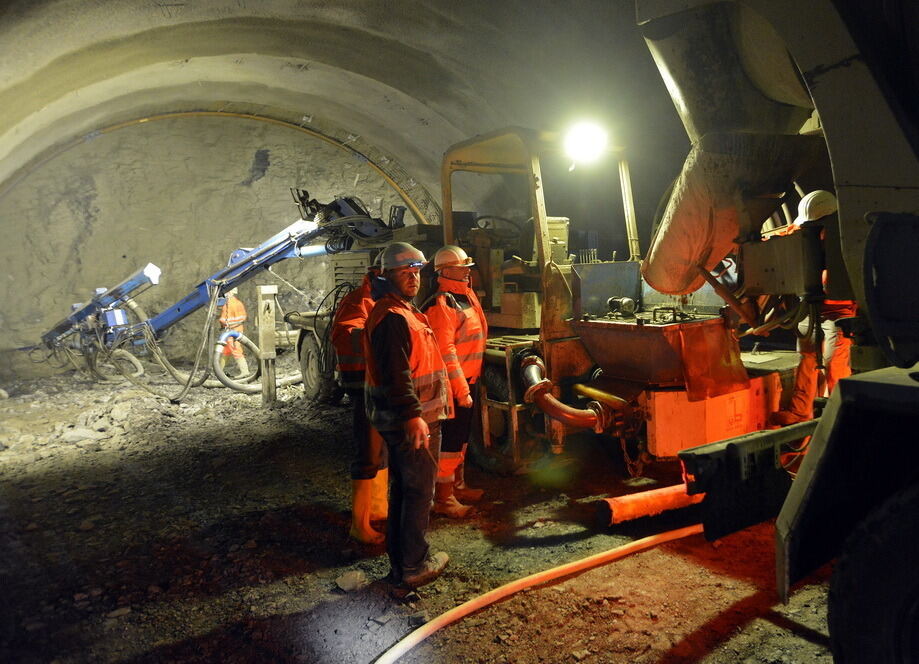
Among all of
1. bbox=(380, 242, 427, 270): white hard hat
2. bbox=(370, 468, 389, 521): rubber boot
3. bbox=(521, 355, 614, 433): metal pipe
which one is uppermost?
bbox=(380, 242, 427, 270): white hard hat

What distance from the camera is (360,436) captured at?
4.04 metres

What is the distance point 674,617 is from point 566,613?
497 millimetres

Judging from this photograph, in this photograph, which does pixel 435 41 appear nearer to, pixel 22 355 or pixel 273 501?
pixel 273 501

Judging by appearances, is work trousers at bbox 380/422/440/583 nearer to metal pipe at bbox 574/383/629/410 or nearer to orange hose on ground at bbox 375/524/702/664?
orange hose on ground at bbox 375/524/702/664

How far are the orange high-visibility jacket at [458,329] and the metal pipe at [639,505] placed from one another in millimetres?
1131

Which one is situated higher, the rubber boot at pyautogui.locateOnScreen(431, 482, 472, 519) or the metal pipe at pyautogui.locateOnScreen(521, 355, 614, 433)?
the metal pipe at pyautogui.locateOnScreen(521, 355, 614, 433)

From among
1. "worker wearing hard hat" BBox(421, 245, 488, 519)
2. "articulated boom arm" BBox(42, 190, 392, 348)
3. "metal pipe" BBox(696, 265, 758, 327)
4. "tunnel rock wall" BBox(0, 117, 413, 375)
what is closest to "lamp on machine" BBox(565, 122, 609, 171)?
"worker wearing hard hat" BBox(421, 245, 488, 519)

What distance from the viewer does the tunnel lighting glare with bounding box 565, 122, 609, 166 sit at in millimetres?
4820

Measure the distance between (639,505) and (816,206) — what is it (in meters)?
2.02

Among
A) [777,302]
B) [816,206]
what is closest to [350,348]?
[777,302]

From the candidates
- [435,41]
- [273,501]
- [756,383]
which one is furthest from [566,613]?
[435,41]

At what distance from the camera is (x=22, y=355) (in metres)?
11.0

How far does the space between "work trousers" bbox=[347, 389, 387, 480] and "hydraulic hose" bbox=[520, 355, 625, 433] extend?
1.10 metres

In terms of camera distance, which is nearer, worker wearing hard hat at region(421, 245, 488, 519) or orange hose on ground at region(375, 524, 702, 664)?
orange hose on ground at region(375, 524, 702, 664)
